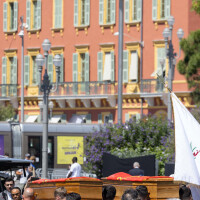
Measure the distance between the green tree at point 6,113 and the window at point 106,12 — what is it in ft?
24.2

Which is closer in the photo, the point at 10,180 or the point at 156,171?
the point at 10,180

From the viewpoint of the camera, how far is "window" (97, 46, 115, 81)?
188 ft

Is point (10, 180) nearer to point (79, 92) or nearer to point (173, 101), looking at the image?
point (173, 101)

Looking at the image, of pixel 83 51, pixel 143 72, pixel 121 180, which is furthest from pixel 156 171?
pixel 83 51

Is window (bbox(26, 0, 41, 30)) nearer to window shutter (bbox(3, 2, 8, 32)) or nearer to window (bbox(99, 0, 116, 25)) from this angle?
window shutter (bbox(3, 2, 8, 32))

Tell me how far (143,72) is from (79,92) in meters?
4.39

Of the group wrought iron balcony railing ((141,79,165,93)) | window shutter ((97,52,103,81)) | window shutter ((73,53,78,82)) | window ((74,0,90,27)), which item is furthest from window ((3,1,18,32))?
wrought iron balcony railing ((141,79,165,93))

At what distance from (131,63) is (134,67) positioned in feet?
1.46

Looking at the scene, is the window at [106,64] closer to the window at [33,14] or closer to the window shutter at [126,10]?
the window shutter at [126,10]

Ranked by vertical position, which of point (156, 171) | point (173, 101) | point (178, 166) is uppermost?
point (173, 101)

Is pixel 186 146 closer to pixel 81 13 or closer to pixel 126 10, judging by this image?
pixel 126 10

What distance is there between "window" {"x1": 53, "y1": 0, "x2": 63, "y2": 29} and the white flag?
46879mm

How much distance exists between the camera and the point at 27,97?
6094cm

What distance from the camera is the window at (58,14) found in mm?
60156
